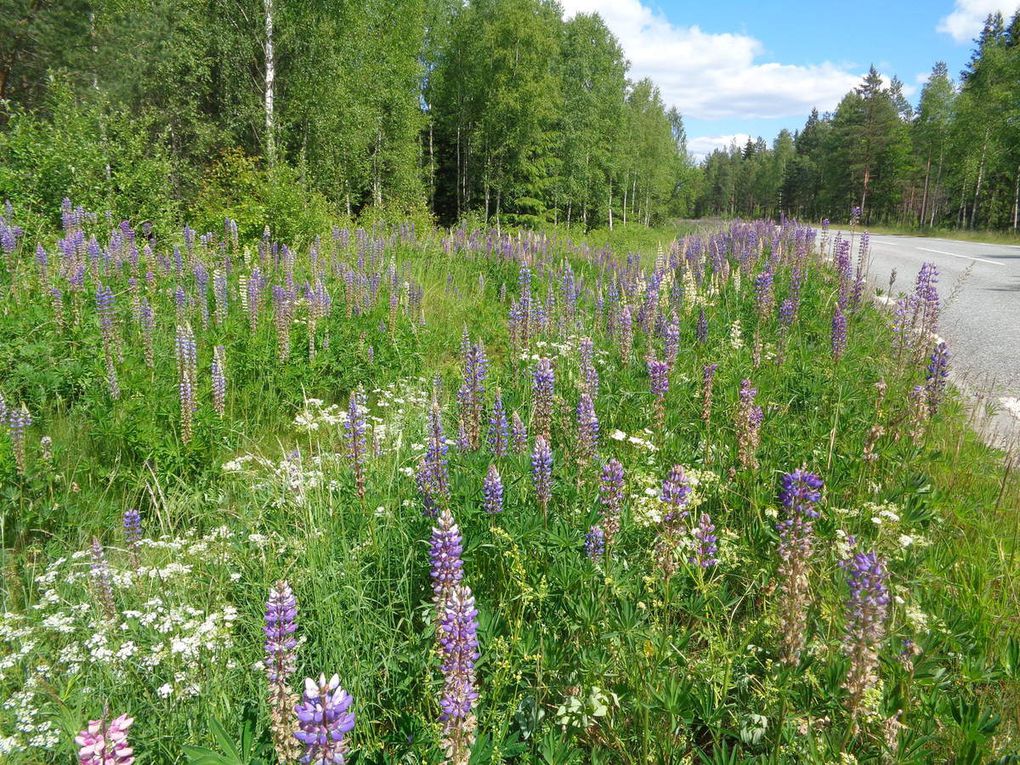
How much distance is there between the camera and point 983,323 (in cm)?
859

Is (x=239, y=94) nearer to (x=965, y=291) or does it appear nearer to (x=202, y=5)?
(x=202, y=5)

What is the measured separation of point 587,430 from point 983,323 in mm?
8650

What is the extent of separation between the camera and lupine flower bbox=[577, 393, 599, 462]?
3111mm

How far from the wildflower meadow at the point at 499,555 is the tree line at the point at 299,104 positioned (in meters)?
7.41

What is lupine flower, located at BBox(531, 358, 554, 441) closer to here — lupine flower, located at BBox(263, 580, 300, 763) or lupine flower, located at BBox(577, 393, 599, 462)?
lupine flower, located at BBox(577, 393, 599, 462)

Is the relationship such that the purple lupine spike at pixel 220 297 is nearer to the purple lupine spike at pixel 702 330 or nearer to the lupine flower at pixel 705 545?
the purple lupine spike at pixel 702 330

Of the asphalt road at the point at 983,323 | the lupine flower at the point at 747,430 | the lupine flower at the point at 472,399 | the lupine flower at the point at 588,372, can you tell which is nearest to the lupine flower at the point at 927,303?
the asphalt road at the point at 983,323

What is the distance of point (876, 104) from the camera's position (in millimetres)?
58000

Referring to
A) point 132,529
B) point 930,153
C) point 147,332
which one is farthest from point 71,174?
point 930,153

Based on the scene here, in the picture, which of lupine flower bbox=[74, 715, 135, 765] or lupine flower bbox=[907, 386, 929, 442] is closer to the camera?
lupine flower bbox=[74, 715, 135, 765]

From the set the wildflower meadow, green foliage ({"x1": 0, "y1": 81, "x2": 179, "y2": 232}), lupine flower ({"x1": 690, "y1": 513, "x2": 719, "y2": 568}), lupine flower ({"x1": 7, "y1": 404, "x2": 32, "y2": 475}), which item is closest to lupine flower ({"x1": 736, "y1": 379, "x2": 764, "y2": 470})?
the wildflower meadow

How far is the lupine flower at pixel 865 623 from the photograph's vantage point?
1.61m

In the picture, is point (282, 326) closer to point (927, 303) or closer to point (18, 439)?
point (18, 439)

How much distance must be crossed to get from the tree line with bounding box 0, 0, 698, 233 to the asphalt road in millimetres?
11786
